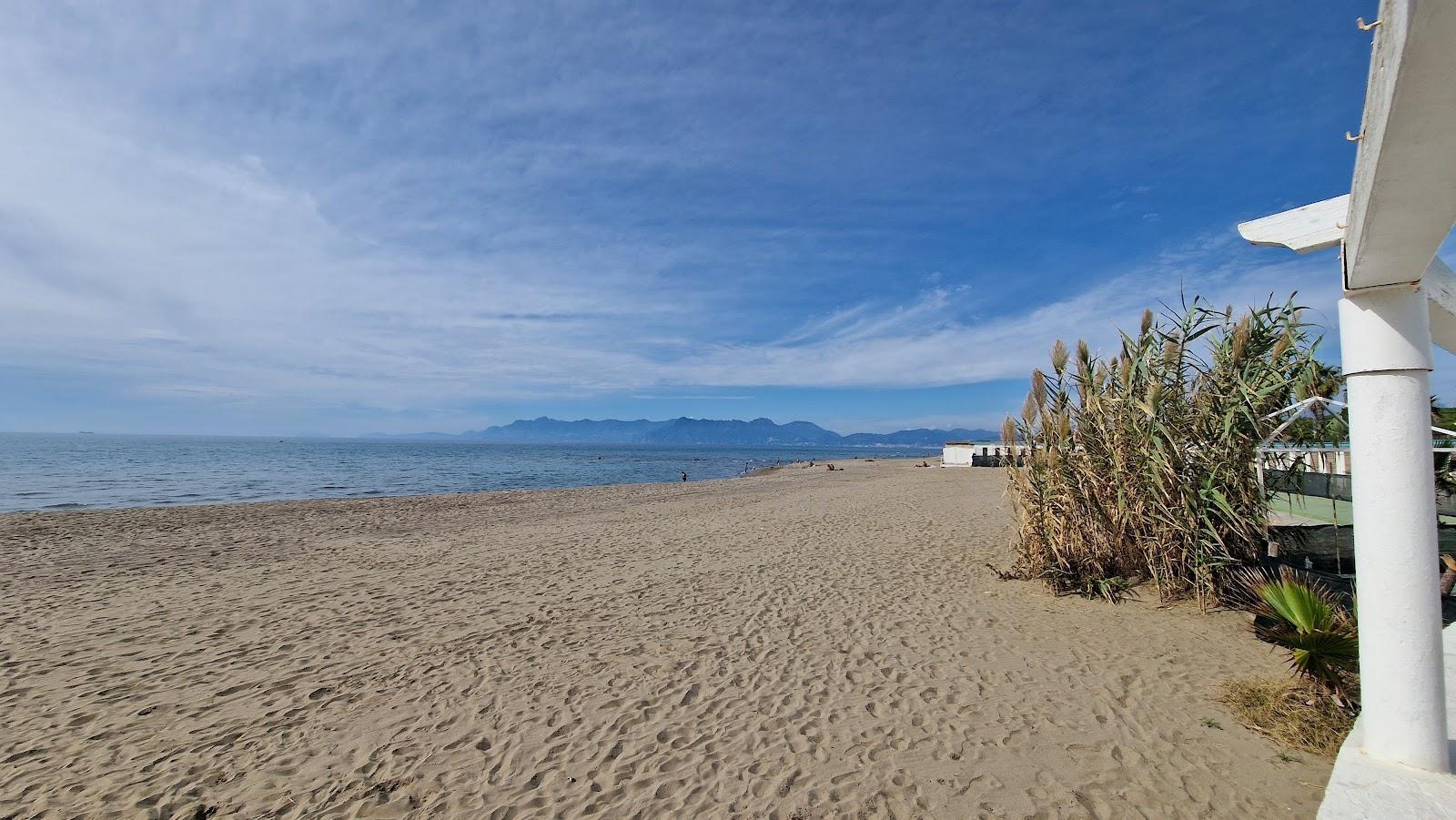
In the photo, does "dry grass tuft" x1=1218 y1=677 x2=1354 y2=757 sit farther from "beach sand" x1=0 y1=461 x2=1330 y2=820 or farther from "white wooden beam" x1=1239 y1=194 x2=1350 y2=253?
"white wooden beam" x1=1239 y1=194 x2=1350 y2=253

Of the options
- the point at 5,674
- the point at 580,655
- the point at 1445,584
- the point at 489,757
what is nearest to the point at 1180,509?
the point at 1445,584

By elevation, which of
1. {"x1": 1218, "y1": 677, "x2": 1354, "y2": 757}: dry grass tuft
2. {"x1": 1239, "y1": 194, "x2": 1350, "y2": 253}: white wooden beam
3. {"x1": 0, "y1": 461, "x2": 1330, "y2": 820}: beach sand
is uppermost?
{"x1": 1239, "y1": 194, "x2": 1350, "y2": 253}: white wooden beam

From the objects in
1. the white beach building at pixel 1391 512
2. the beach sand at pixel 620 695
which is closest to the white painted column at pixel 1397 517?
the white beach building at pixel 1391 512

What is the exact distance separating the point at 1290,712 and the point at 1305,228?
10.3 ft

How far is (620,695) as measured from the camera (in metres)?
4.85

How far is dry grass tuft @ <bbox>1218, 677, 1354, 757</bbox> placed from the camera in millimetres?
3766

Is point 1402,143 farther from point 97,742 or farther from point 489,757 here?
point 97,742

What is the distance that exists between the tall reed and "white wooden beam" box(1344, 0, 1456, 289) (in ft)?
14.1

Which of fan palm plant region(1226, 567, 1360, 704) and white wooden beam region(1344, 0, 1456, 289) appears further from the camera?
fan palm plant region(1226, 567, 1360, 704)

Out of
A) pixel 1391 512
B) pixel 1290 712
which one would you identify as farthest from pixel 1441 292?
pixel 1290 712

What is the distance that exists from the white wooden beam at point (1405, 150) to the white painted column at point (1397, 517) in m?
0.23

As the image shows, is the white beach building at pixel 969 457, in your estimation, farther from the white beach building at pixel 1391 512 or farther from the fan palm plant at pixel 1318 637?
the white beach building at pixel 1391 512

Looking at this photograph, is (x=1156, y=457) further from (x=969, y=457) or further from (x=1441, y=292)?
(x=969, y=457)

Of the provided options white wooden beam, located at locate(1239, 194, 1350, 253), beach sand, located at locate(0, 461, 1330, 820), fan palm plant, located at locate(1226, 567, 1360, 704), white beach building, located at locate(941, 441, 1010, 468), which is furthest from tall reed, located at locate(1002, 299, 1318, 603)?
white beach building, located at locate(941, 441, 1010, 468)
